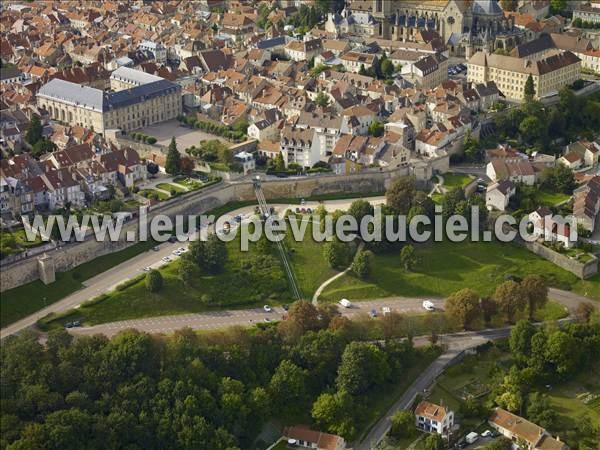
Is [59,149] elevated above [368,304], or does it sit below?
above

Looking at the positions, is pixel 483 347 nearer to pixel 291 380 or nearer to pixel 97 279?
pixel 291 380

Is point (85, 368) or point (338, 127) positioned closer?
point (85, 368)

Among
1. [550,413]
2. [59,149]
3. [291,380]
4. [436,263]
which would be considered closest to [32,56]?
[59,149]

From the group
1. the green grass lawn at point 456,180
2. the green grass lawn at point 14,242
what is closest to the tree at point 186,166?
the green grass lawn at point 14,242

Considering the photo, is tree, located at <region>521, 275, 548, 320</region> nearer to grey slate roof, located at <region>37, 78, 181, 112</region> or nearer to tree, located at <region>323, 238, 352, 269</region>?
tree, located at <region>323, 238, 352, 269</region>

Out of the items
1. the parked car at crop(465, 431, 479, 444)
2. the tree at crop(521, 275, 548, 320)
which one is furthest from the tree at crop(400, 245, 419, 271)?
the parked car at crop(465, 431, 479, 444)

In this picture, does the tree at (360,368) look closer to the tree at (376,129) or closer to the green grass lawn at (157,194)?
the green grass lawn at (157,194)
